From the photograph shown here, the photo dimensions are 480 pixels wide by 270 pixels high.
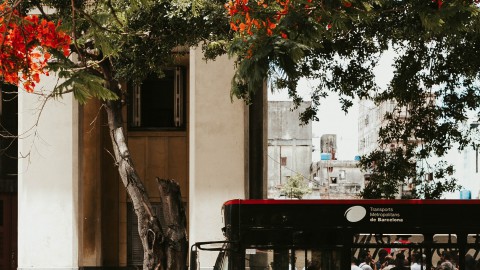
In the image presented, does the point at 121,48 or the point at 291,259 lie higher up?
the point at 121,48

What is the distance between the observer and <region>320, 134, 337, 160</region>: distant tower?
66750 millimetres

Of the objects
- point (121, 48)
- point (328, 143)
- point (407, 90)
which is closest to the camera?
point (121, 48)

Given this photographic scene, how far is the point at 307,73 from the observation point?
1523 cm

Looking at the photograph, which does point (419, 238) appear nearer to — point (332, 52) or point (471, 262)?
point (471, 262)

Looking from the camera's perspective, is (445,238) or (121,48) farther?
(121,48)

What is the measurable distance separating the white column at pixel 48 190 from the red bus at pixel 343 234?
7.13 m

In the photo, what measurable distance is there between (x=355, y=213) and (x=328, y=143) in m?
56.0

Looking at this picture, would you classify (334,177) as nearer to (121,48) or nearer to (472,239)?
(121,48)

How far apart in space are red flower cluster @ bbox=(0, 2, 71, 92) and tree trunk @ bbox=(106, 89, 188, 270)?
307 centimetres

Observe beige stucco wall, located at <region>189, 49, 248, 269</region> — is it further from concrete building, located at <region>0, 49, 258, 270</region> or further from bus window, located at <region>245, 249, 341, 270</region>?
bus window, located at <region>245, 249, 341, 270</region>

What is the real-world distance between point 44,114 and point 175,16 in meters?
6.07

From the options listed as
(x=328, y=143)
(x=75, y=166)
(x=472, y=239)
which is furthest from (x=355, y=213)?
(x=328, y=143)

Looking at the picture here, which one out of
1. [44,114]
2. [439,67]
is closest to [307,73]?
[439,67]

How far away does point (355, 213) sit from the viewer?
11742 millimetres
